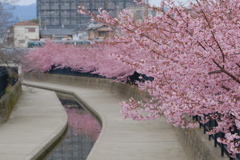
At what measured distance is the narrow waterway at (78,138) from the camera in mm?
15798

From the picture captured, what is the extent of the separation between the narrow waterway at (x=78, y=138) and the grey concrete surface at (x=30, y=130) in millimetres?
347

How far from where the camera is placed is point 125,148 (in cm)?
1435

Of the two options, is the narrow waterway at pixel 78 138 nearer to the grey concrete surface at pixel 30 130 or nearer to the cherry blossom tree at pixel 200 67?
the grey concrete surface at pixel 30 130

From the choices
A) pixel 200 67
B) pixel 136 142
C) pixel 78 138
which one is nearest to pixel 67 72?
pixel 78 138

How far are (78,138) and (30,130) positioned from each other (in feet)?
5.60

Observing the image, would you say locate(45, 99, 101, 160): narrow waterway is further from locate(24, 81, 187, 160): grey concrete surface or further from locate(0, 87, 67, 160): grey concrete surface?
locate(24, 81, 187, 160): grey concrete surface

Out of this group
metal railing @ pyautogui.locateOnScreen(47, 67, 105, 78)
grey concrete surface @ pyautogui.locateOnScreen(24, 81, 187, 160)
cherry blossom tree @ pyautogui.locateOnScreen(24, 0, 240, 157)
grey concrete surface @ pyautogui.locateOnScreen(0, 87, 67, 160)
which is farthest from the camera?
metal railing @ pyautogui.locateOnScreen(47, 67, 105, 78)

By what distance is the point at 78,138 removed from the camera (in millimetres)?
18844

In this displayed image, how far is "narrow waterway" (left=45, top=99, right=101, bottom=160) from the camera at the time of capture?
51.8 ft

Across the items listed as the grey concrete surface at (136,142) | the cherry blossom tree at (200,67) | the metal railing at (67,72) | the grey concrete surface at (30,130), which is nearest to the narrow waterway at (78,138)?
the grey concrete surface at (30,130)

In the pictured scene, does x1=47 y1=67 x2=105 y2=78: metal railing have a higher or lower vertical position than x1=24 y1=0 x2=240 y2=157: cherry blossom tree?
lower

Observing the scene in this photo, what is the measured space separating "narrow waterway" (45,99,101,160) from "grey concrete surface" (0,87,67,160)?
0.35 m

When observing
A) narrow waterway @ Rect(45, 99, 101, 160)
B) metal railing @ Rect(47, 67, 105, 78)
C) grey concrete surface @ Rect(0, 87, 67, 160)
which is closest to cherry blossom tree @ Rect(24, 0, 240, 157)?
grey concrete surface @ Rect(0, 87, 67, 160)

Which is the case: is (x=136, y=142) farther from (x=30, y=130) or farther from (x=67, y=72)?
(x=67, y=72)
